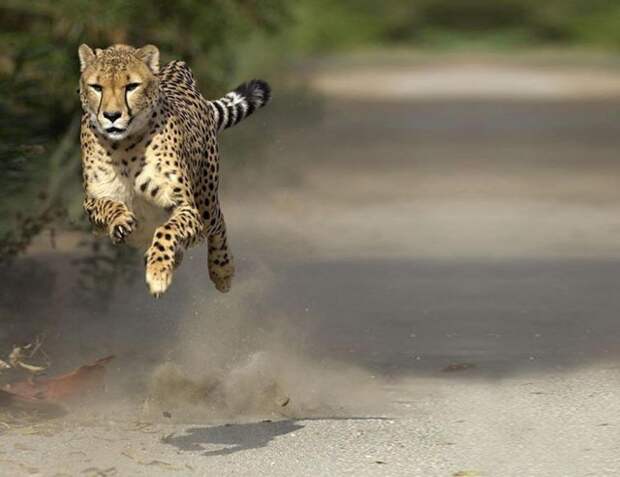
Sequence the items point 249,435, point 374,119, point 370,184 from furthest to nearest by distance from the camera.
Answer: point 374,119 → point 370,184 → point 249,435

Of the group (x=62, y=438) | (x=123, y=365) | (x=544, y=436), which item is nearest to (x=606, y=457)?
(x=544, y=436)

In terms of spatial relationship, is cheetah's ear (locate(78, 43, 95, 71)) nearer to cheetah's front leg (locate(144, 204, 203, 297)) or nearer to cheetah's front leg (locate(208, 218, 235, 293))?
cheetah's front leg (locate(144, 204, 203, 297))

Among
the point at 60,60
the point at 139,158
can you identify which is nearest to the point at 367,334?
the point at 60,60

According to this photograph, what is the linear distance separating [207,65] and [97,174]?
275 inches

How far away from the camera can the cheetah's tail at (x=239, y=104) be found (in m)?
7.98

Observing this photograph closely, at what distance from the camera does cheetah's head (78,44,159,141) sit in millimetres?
6492

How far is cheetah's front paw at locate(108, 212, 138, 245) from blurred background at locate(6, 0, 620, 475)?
1.12 meters

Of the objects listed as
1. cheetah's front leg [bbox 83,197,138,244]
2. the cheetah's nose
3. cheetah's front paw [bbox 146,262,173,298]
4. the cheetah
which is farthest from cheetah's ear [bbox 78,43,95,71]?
cheetah's front paw [bbox 146,262,173,298]

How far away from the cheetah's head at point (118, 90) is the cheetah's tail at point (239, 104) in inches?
48.1

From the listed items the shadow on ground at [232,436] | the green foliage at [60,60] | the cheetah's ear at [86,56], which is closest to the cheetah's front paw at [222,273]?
the shadow on ground at [232,436]

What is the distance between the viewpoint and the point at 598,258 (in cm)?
1181

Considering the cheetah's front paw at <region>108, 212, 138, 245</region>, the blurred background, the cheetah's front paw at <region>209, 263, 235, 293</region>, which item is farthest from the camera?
the cheetah's front paw at <region>209, 263, 235, 293</region>

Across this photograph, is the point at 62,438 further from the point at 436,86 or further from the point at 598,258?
the point at 436,86

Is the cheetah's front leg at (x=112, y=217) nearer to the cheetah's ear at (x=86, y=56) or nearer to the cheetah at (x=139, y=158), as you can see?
the cheetah at (x=139, y=158)
